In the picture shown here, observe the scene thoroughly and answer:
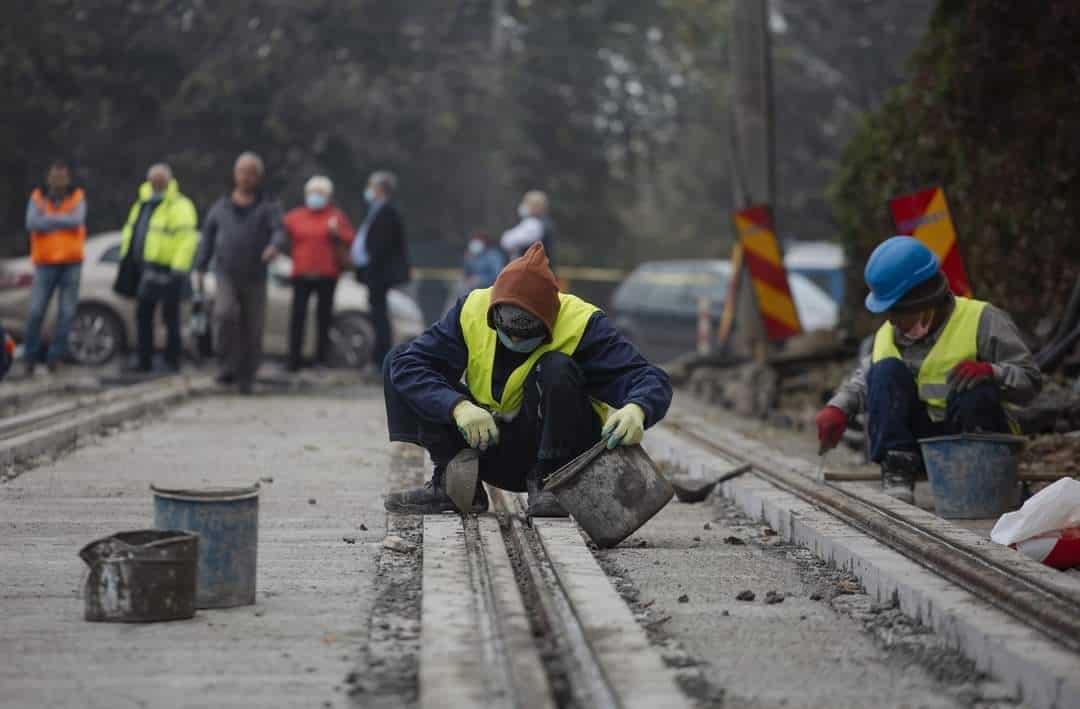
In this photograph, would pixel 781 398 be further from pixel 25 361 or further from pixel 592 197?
pixel 592 197

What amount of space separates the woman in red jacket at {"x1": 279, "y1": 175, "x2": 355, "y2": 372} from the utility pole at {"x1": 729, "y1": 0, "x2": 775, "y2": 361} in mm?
3897

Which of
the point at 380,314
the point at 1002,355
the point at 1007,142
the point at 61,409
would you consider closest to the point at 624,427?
the point at 1002,355

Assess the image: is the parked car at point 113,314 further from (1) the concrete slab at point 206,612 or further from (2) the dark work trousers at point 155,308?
(1) the concrete slab at point 206,612

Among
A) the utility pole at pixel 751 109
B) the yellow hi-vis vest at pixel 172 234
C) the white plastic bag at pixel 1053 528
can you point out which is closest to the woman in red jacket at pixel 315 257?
the yellow hi-vis vest at pixel 172 234

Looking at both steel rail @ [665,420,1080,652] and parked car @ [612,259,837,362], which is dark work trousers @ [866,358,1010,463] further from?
parked car @ [612,259,837,362]

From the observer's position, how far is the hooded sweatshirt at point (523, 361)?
725cm

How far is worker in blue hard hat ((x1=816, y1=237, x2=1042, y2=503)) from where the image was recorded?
26.8ft

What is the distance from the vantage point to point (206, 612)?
5.78m

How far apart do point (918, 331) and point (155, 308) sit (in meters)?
10.7

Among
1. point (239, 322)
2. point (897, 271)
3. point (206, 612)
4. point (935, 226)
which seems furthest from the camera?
point (239, 322)

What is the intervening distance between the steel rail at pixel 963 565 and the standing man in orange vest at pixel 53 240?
9.64 metres

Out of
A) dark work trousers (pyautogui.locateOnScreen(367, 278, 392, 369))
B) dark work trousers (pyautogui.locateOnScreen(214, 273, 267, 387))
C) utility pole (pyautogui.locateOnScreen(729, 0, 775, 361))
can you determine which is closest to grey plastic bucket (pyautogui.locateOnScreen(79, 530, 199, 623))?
dark work trousers (pyautogui.locateOnScreen(214, 273, 267, 387))

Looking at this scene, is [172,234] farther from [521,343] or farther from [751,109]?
[521,343]

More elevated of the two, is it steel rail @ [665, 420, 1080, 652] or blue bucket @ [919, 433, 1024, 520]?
blue bucket @ [919, 433, 1024, 520]
